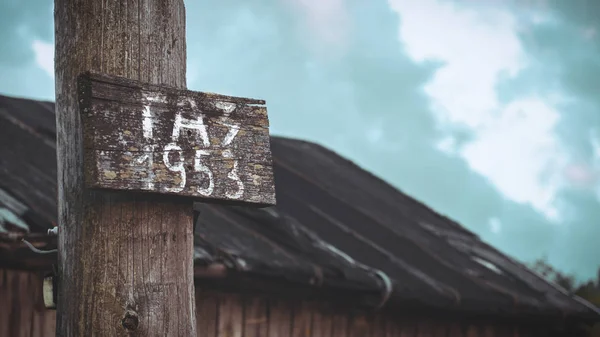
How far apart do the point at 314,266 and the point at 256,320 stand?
62 cm

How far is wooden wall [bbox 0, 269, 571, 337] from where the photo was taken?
546 cm

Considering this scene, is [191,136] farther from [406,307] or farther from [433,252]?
[433,252]

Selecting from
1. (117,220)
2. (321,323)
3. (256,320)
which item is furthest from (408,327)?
(117,220)

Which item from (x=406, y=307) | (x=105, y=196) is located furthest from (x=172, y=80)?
(x=406, y=307)

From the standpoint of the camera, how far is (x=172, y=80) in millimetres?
2799

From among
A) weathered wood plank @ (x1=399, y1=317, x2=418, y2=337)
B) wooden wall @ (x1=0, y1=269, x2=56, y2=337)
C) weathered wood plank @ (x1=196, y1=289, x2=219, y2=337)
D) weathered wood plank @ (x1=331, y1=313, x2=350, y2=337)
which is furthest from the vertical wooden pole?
weathered wood plank @ (x1=399, y1=317, x2=418, y2=337)

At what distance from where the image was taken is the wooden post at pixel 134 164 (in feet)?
8.36

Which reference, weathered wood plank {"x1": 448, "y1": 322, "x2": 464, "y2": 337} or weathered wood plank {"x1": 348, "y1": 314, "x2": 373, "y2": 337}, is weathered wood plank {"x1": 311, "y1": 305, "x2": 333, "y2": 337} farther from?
weathered wood plank {"x1": 448, "y1": 322, "x2": 464, "y2": 337}

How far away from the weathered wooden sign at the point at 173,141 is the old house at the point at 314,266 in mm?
2153

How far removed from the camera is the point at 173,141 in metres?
2.68

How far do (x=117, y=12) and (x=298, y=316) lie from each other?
4567 millimetres

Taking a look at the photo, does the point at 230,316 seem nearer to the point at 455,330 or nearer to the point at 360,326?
the point at 360,326

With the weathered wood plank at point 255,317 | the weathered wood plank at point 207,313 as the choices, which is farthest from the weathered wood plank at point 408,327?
the weathered wood plank at point 207,313

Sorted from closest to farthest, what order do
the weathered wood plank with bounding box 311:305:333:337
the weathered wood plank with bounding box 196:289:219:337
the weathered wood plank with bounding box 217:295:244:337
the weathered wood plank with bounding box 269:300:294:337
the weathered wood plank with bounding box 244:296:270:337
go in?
the weathered wood plank with bounding box 196:289:219:337 → the weathered wood plank with bounding box 217:295:244:337 → the weathered wood plank with bounding box 244:296:270:337 → the weathered wood plank with bounding box 269:300:294:337 → the weathered wood plank with bounding box 311:305:333:337
